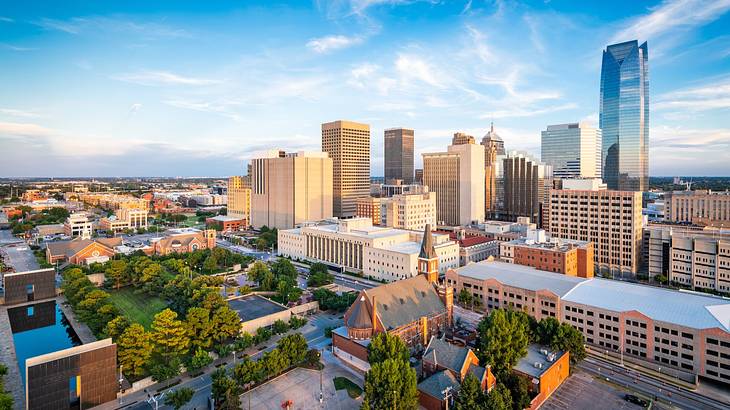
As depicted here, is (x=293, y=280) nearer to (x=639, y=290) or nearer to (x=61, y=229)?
(x=639, y=290)

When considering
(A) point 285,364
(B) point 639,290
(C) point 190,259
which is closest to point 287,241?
(C) point 190,259

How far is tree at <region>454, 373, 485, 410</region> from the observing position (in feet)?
132

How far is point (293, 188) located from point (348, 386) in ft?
413

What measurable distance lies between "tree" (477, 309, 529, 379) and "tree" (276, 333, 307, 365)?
22.8 meters

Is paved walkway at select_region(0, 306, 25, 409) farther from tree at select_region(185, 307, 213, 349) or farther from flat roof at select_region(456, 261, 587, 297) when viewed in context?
flat roof at select_region(456, 261, 587, 297)

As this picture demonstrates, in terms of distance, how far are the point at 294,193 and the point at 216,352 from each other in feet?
373

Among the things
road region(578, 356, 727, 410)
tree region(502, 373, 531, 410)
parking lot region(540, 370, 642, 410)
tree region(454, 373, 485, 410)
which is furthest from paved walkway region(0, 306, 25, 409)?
road region(578, 356, 727, 410)

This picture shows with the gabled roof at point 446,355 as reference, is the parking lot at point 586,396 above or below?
below

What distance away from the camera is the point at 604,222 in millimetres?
105688

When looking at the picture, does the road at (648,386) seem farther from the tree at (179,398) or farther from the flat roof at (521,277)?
the tree at (179,398)

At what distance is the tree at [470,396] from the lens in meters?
40.1

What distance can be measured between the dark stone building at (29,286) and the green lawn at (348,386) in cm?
7389

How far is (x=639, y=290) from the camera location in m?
67.8

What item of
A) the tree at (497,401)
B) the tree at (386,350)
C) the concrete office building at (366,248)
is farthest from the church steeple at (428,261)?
the tree at (497,401)
